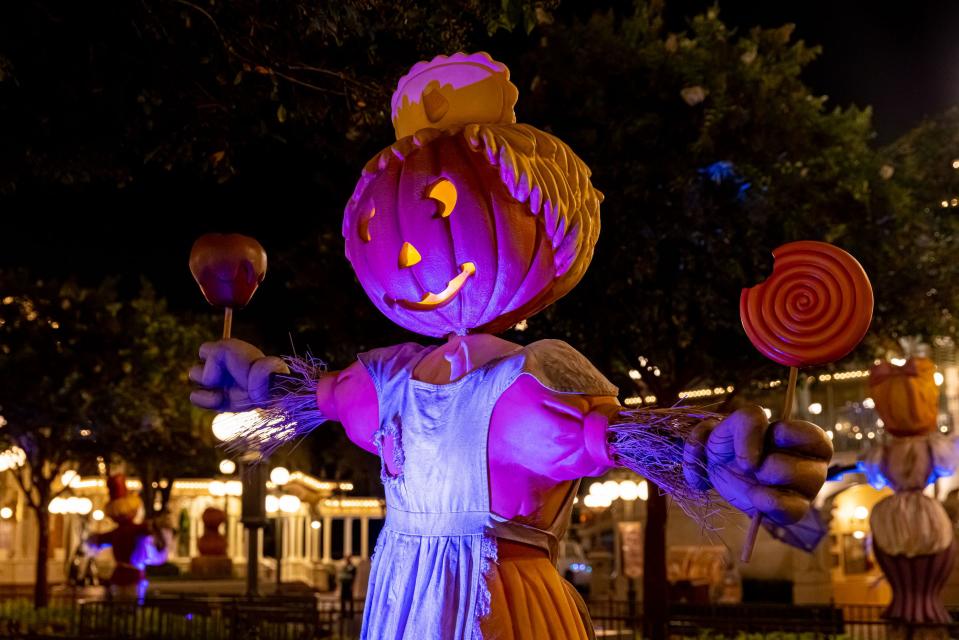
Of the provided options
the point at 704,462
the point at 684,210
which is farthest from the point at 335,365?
the point at 704,462

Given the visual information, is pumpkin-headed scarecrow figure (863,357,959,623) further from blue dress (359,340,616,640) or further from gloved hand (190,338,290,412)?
gloved hand (190,338,290,412)

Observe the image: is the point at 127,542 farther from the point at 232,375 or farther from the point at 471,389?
the point at 471,389

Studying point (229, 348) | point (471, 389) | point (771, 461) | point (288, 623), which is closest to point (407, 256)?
point (471, 389)

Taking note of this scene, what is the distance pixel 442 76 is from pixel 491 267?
0.83 meters

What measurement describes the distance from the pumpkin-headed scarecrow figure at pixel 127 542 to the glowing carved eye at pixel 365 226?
13656 millimetres

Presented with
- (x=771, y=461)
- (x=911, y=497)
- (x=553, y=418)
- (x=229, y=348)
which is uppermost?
(x=229, y=348)

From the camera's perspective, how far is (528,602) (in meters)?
3.35

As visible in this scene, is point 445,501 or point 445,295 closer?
point 445,501

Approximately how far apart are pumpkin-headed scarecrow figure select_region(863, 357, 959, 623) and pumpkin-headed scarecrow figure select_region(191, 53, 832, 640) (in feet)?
26.2

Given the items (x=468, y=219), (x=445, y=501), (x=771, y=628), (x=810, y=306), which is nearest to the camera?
(x=810, y=306)

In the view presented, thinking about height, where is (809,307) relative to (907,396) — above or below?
below

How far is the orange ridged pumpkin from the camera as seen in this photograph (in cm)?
1069

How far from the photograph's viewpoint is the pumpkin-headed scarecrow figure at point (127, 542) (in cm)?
1602

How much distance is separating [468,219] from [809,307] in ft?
3.82
